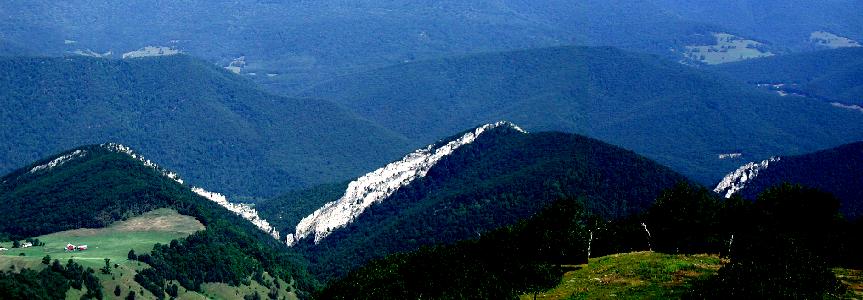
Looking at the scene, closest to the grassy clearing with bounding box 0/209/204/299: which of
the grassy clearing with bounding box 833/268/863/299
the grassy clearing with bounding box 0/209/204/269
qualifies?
the grassy clearing with bounding box 0/209/204/269

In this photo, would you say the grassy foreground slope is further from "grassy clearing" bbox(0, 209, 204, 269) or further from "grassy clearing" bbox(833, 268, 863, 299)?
"grassy clearing" bbox(0, 209, 204, 269)

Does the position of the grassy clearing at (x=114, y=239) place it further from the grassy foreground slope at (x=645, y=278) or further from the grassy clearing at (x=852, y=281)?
the grassy clearing at (x=852, y=281)

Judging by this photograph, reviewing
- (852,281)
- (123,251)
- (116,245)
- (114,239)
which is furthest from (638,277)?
(114,239)

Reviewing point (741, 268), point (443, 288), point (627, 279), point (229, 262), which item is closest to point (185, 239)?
point (229, 262)

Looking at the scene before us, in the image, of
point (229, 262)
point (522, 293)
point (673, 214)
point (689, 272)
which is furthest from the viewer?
point (229, 262)

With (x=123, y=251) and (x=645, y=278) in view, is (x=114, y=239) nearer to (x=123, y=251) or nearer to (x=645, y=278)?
(x=123, y=251)

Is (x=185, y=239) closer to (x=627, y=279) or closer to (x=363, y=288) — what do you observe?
(x=363, y=288)
